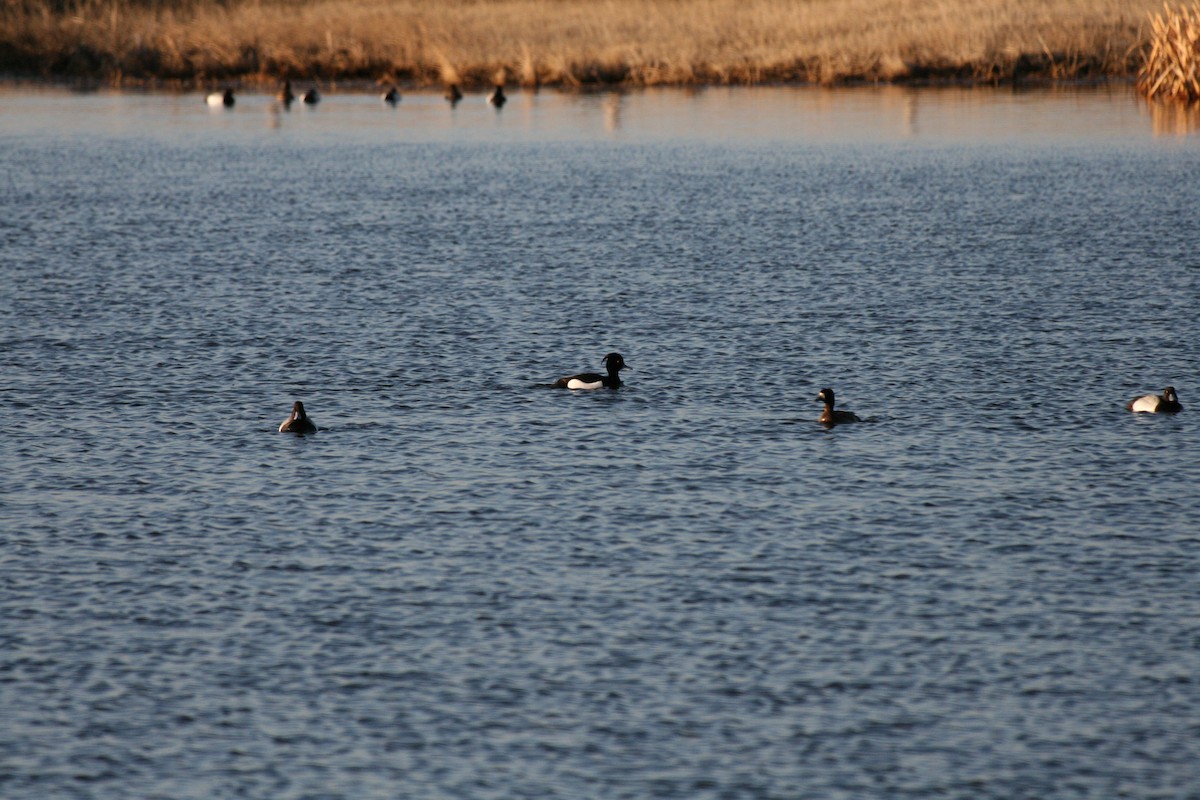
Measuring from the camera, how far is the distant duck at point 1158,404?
21.1 m

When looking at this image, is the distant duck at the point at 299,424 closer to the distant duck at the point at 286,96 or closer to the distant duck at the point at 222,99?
the distant duck at the point at 222,99

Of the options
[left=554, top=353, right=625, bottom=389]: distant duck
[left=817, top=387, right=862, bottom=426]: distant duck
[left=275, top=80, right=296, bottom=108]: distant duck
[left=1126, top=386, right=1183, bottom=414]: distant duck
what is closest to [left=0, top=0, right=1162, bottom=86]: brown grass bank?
[left=275, top=80, right=296, bottom=108]: distant duck

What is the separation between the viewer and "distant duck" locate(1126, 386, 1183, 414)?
21.1 m

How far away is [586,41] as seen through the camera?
68938 mm

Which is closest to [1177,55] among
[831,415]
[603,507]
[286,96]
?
[286,96]

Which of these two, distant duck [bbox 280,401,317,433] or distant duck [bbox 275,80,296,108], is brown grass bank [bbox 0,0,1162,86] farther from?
distant duck [bbox 280,401,317,433]

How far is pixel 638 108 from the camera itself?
61938 millimetres

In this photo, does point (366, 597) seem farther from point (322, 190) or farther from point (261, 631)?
point (322, 190)

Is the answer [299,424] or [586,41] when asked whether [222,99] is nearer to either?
[586,41]

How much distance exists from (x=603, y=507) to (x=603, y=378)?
4.74m

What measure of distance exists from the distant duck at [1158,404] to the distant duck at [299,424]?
9.91 metres

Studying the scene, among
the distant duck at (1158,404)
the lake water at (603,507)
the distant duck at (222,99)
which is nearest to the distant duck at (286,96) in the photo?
the distant duck at (222,99)

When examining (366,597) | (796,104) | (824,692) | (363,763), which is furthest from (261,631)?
(796,104)

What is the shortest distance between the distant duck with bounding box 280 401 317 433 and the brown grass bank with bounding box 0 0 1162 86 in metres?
44.7
